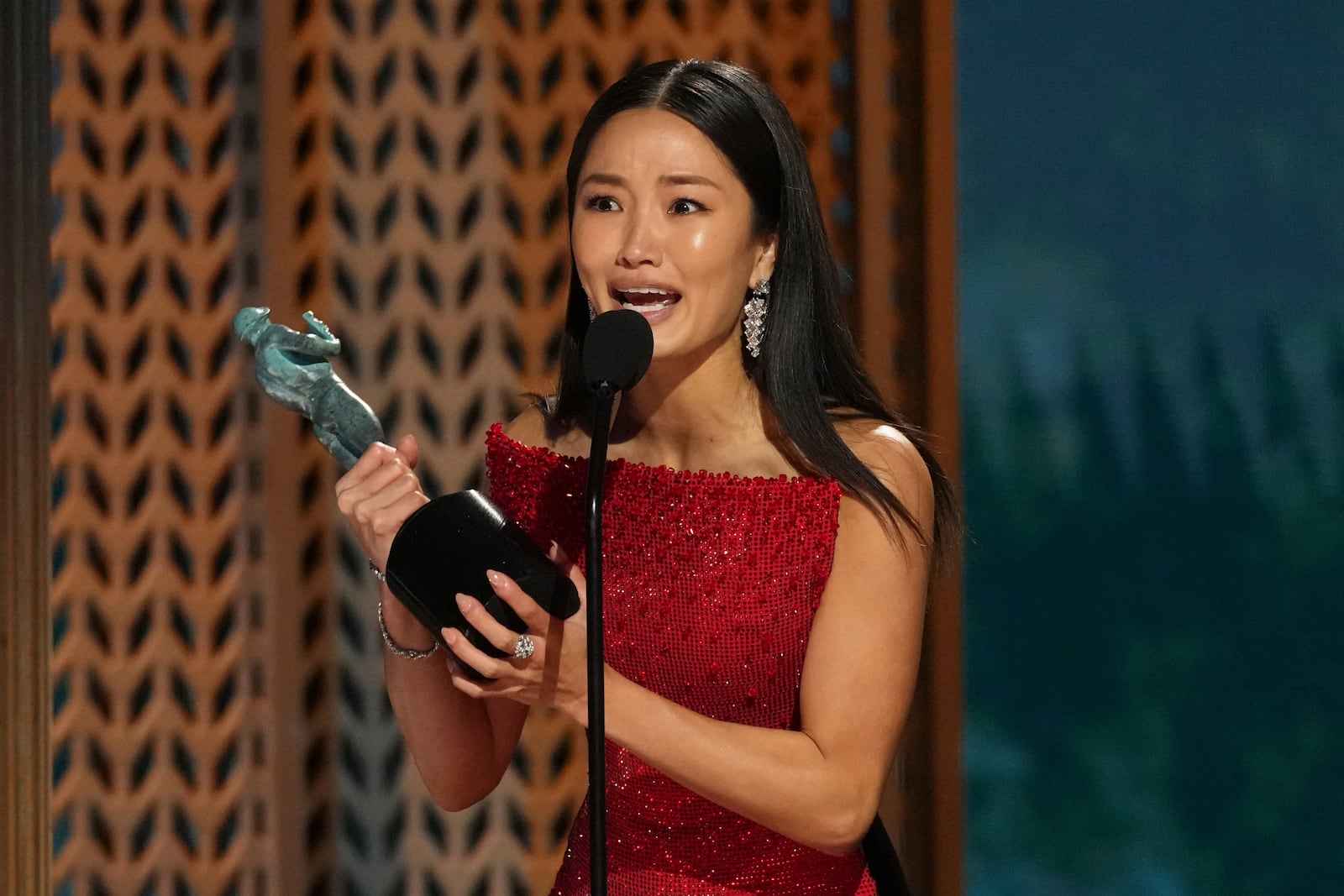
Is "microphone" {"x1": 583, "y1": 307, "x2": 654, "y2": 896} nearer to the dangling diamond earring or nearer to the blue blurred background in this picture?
the dangling diamond earring

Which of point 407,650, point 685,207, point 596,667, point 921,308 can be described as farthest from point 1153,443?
point 596,667

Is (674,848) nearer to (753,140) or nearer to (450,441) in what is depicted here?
(753,140)

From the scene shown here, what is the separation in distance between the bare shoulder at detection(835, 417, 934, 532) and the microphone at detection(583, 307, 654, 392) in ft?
1.31

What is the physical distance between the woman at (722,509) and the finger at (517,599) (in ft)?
0.50

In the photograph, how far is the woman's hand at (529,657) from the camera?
39.6 inches

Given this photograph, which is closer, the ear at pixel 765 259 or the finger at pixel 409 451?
the finger at pixel 409 451

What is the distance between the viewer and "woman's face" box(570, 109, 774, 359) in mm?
1245

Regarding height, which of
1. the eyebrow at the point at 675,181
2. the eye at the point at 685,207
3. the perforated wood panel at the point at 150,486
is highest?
the eyebrow at the point at 675,181

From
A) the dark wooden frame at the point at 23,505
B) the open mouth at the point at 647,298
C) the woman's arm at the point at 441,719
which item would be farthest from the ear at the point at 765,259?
the dark wooden frame at the point at 23,505

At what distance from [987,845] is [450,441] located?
1.25m

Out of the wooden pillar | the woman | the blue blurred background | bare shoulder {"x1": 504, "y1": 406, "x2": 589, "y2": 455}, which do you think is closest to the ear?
the woman

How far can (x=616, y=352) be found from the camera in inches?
A: 37.8

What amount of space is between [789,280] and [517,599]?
48cm

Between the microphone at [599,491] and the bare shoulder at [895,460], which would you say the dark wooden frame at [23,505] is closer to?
the microphone at [599,491]
